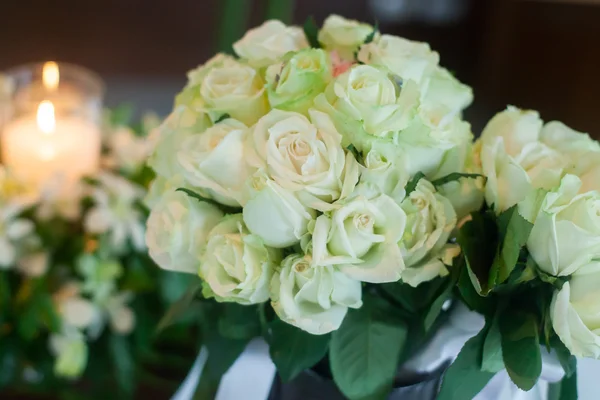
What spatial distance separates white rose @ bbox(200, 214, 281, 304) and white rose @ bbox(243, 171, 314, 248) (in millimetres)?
11

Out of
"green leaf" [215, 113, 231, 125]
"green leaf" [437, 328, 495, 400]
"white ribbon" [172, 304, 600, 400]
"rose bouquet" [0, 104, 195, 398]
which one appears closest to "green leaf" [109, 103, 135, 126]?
"rose bouquet" [0, 104, 195, 398]

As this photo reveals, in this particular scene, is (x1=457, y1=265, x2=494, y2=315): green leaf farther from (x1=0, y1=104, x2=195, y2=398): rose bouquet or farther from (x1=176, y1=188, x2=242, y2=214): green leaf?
(x1=0, y1=104, x2=195, y2=398): rose bouquet

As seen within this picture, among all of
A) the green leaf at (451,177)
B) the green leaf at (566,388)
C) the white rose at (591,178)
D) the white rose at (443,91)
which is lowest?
the green leaf at (566,388)

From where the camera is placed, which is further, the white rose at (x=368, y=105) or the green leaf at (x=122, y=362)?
the green leaf at (x=122, y=362)

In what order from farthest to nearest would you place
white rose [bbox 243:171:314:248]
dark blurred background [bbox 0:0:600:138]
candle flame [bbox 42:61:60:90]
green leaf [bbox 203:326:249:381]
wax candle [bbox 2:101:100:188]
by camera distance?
dark blurred background [bbox 0:0:600:138] < candle flame [bbox 42:61:60:90] < wax candle [bbox 2:101:100:188] < green leaf [bbox 203:326:249:381] < white rose [bbox 243:171:314:248]

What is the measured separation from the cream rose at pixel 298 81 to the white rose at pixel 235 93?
0.01 m

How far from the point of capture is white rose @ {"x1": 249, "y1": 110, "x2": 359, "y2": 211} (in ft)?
1.24

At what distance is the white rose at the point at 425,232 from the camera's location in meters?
0.40

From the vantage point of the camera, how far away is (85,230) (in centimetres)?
76

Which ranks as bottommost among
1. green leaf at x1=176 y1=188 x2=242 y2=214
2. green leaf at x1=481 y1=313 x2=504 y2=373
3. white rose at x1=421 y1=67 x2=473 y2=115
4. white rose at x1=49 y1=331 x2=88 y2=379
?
white rose at x1=49 y1=331 x2=88 y2=379

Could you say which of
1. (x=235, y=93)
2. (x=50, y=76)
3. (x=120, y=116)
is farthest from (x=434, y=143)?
(x=50, y=76)

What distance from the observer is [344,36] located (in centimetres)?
47

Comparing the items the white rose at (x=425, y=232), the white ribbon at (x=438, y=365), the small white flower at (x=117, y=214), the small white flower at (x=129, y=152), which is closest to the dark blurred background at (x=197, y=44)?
the small white flower at (x=129, y=152)

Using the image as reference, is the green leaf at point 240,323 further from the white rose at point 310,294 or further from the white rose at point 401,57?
the white rose at point 401,57
